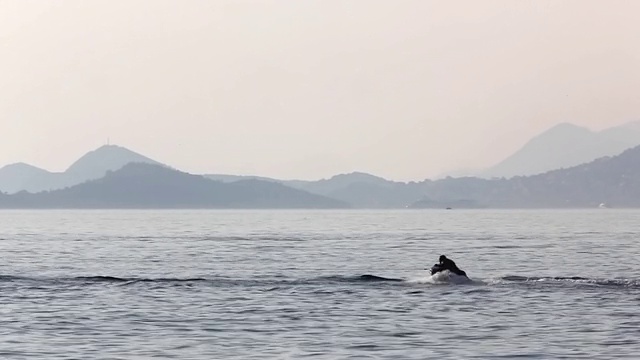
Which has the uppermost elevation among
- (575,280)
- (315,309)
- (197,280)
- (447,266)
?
(447,266)

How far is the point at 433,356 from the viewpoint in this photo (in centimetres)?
3369

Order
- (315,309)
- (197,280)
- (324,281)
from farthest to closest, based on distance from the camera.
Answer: (197,280), (324,281), (315,309)

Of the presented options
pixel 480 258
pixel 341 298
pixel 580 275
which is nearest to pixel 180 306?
pixel 341 298

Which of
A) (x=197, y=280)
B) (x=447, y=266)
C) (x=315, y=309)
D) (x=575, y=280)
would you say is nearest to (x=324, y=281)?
(x=447, y=266)

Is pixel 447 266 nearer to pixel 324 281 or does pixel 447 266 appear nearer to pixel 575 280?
pixel 324 281

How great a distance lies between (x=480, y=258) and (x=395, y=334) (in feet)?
148

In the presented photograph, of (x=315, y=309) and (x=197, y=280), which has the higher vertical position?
(x=197, y=280)

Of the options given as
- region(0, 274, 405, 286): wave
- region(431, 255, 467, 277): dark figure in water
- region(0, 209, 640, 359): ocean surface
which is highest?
region(431, 255, 467, 277): dark figure in water

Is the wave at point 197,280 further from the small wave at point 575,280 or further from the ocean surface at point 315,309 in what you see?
the small wave at point 575,280

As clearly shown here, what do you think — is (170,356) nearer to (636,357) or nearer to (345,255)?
(636,357)

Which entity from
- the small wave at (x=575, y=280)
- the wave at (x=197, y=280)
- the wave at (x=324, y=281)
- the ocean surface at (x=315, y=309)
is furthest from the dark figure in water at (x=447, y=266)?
the small wave at (x=575, y=280)

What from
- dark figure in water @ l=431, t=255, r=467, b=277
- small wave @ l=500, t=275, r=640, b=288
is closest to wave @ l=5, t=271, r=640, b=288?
small wave @ l=500, t=275, r=640, b=288

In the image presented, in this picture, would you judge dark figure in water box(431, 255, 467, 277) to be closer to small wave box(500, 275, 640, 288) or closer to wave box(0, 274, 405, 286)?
wave box(0, 274, 405, 286)

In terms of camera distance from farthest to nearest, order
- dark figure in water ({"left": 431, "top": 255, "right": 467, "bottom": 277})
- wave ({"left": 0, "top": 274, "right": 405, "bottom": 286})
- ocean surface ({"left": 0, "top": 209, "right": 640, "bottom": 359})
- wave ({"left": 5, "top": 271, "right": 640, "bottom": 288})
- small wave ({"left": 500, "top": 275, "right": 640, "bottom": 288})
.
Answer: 1. wave ({"left": 0, "top": 274, "right": 405, "bottom": 286})
2. dark figure in water ({"left": 431, "top": 255, "right": 467, "bottom": 277})
3. wave ({"left": 5, "top": 271, "right": 640, "bottom": 288})
4. small wave ({"left": 500, "top": 275, "right": 640, "bottom": 288})
5. ocean surface ({"left": 0, "top": 209, "right": 640, "bottom": 359})
